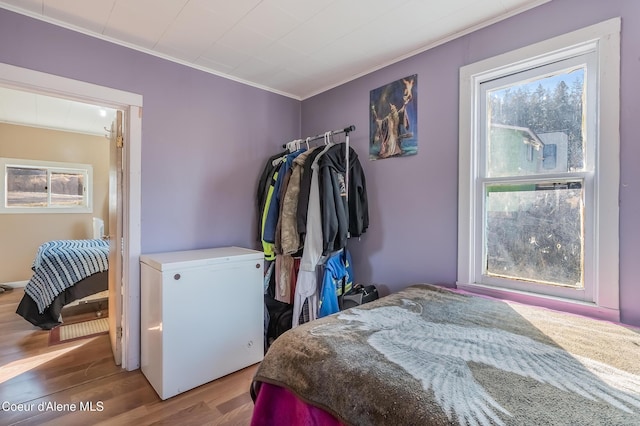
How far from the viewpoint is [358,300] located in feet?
6.87

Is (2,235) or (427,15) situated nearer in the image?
(427,15)

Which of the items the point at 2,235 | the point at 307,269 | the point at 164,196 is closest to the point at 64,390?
the point at 164,196

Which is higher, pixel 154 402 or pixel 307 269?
pixel 307 269

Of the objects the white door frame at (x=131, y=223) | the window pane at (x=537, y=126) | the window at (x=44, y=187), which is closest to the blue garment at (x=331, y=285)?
the window pane at (x=537, y=126)

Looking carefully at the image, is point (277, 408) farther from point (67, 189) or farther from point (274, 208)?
point (67, 189)

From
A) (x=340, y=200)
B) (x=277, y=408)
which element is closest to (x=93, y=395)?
(x=277, y=408)

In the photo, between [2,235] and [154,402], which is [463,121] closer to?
[154,402]

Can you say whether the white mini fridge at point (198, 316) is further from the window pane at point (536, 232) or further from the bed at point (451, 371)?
the window pane at point (536, 232)

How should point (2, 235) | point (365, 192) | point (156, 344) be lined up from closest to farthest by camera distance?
point (156, 344)
point (365, 192)
point (2, 235)

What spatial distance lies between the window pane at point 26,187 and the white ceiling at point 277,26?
3715mm

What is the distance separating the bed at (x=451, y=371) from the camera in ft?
2.42

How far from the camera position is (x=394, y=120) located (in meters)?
2.21

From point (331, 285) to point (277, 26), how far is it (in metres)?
1.72

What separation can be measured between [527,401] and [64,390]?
2434 millimetres
